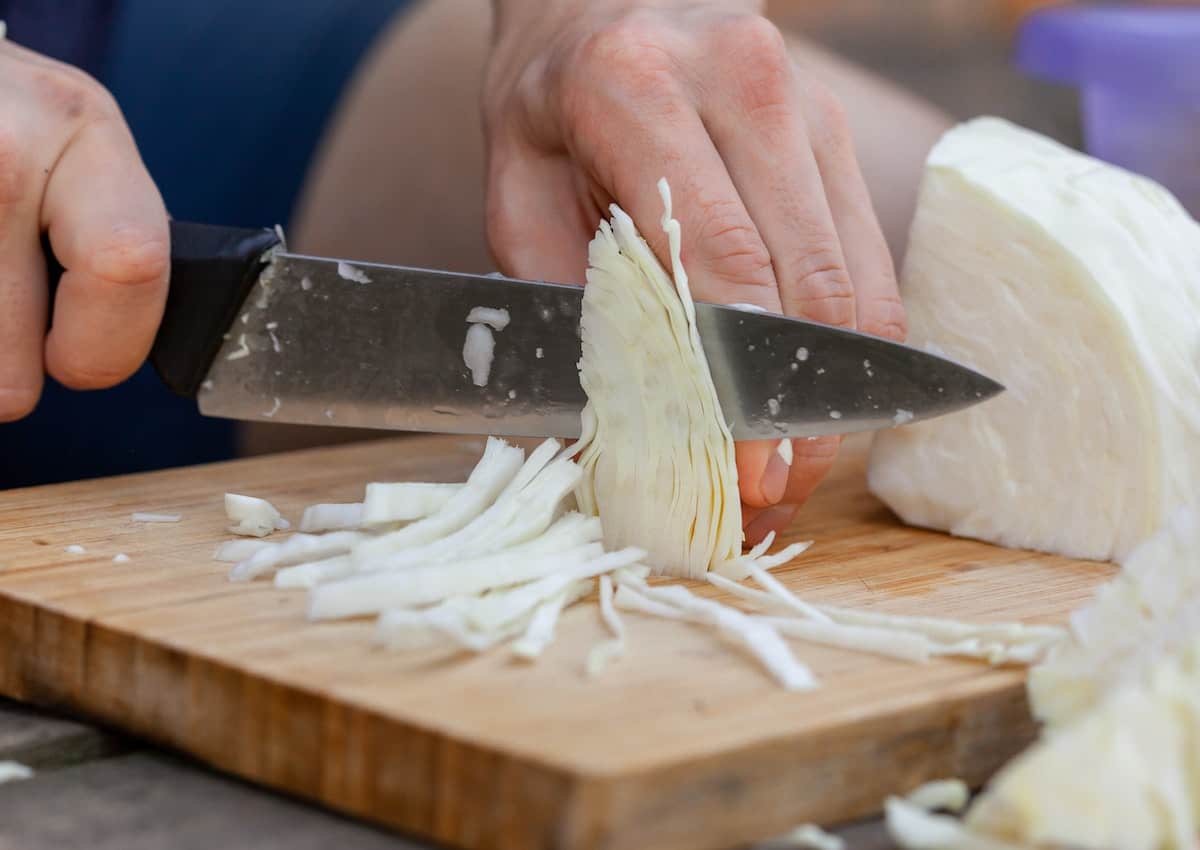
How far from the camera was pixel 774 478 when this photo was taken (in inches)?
71.2

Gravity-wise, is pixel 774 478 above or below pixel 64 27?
below

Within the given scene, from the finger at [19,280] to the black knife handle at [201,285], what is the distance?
0.15ft

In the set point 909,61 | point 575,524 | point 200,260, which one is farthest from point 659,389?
point 909,61

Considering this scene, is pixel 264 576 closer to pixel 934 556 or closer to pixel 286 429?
pixel 934 556

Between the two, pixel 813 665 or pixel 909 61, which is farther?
pixel 909 61

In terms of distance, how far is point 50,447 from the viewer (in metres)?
2.93

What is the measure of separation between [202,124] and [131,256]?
4.88 feet

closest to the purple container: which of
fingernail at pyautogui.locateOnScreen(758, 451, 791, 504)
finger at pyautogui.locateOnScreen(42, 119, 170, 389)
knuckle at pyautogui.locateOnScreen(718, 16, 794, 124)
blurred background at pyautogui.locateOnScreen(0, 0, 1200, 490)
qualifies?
blurred background at pyautogui.locateOnScreen(0, 0, 1200, 490)

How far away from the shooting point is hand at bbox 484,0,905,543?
1801mm

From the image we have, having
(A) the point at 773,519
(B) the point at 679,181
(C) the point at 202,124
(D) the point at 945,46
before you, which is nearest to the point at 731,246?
(B) the point at 679,181

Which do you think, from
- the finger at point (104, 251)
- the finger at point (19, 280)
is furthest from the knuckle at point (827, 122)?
the finger at point (19, 280)

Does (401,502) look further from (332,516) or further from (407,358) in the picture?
(407,358)

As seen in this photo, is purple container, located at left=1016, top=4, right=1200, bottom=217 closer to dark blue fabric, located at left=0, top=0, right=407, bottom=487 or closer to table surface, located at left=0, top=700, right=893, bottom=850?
dark blue fabric, located at left=0, top=0, right=407, bottom=487

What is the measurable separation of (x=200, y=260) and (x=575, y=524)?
598 mm
